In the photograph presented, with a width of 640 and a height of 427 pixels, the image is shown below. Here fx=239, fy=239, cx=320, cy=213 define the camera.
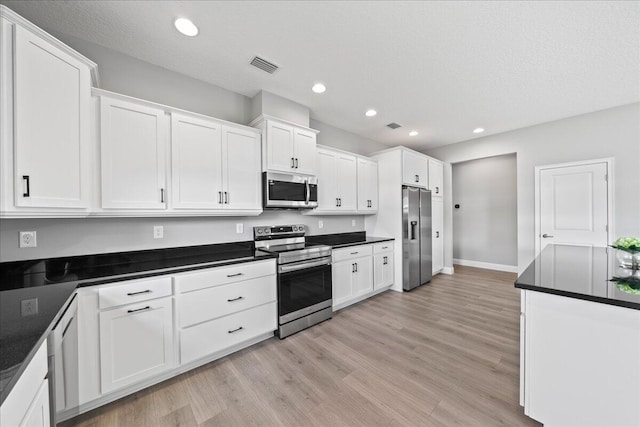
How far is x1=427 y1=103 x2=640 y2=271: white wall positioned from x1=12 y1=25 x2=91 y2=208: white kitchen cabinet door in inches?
228

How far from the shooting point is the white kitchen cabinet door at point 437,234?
482 centimetres

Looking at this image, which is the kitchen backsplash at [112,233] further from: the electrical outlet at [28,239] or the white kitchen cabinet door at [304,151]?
the white kitchen cabinet door at [304,151]

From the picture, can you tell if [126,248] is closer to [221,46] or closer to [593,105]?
[221,46]

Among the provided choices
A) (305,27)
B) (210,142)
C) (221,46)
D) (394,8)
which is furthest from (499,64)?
(210,142)

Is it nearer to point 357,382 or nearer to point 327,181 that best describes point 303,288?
point 357,382

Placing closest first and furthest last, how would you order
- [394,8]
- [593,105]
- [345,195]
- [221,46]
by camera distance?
[394,8] → [221,46] → [593,105] → [345,195]

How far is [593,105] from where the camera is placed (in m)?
3.38

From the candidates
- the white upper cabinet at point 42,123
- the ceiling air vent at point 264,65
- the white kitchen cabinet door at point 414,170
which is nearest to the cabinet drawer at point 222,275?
the white upper cabinet at point 42,123

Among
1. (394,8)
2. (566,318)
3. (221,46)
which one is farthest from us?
(221,46)

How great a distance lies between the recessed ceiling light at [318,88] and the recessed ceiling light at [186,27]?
128 cm

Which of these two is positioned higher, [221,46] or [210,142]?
[221,46]

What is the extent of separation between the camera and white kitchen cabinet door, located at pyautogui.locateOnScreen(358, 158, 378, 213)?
4035 mm

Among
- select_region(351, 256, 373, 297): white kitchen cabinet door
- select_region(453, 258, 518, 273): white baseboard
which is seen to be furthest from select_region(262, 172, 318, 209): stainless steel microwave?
select_region(453, 258, 518, 273): white baseboard

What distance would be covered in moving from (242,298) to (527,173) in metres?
5.07
